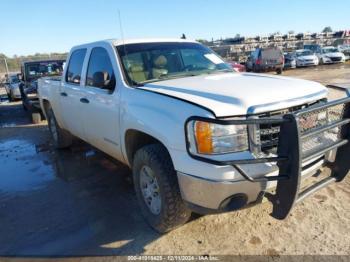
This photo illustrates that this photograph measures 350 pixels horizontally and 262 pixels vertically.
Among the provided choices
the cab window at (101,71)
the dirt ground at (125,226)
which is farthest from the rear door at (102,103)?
the dirt ground at (125,226)

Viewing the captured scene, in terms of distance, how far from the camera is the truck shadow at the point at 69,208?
10.8ft

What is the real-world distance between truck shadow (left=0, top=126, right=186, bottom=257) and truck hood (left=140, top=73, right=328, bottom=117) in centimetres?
148

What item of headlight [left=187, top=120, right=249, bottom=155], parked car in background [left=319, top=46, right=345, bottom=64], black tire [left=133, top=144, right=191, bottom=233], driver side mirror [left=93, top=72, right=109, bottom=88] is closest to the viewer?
headlight [left=187, top=120, right=249, bottom=155]

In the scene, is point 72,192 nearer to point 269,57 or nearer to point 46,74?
point 46,74

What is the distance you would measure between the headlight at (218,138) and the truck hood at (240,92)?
12 centimetres

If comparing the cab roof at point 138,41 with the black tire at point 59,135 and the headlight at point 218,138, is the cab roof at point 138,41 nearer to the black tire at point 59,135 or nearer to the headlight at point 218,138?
the headlight at point 218,138

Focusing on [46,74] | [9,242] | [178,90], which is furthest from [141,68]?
[46,74]

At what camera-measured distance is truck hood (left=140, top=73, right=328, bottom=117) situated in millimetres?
2650

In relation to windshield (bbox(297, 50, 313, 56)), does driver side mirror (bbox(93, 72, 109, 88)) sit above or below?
above

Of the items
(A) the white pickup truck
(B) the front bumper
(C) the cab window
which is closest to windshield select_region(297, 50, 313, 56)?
(A) the white pickup truck

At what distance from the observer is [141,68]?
389 centimetres

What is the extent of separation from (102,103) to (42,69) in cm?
881

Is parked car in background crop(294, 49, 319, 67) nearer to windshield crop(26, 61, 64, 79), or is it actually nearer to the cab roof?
windshield crop(26, 61, 64, 79)

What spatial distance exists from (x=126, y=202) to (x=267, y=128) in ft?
7.10
